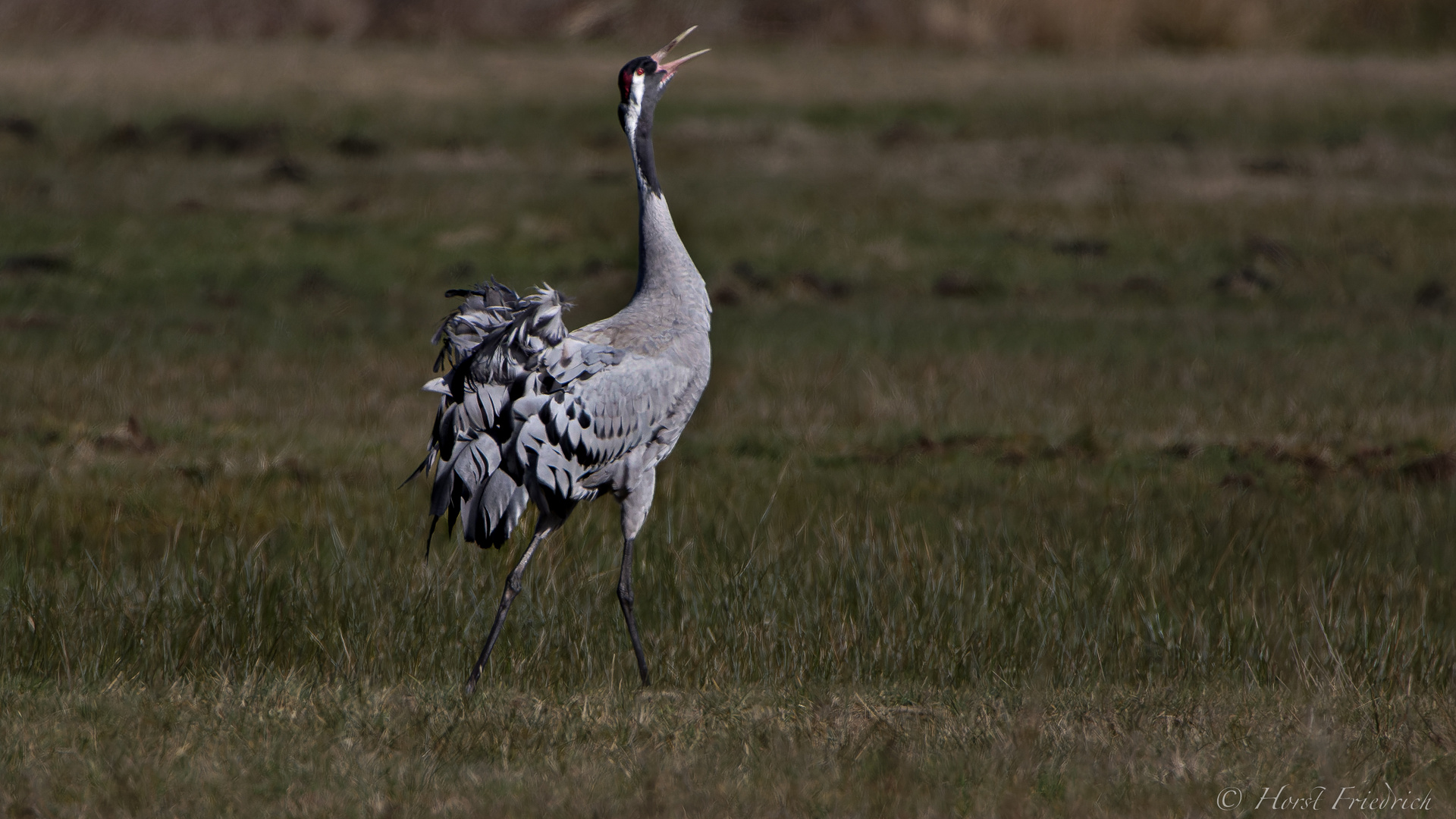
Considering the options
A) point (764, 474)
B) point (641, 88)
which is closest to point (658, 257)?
point (641, 88)

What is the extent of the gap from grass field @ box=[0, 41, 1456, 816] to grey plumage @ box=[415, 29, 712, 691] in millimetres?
611

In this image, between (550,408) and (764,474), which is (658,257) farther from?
(764,474)

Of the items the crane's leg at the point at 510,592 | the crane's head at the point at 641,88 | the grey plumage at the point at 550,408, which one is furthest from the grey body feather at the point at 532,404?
the crane's head at the point at 641,88

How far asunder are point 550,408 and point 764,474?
3.87 m

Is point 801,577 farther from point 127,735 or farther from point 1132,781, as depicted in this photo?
point 127,735

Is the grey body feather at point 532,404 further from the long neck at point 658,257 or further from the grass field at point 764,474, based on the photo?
the grass field at point 764,474

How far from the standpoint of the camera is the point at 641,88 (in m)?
7.20

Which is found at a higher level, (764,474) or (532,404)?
(532,404)

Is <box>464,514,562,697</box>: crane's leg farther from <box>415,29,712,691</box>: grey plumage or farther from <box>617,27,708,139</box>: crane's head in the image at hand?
<box>617,27,708,139</box>: crane's head

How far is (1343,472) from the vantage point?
33.2 feet

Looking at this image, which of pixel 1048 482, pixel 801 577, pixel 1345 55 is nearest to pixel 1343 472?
pixel 1048 482

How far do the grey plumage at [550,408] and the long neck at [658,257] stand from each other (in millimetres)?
17

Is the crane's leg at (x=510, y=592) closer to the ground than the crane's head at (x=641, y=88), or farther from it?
closer to the ground

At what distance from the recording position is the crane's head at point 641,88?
716cm
